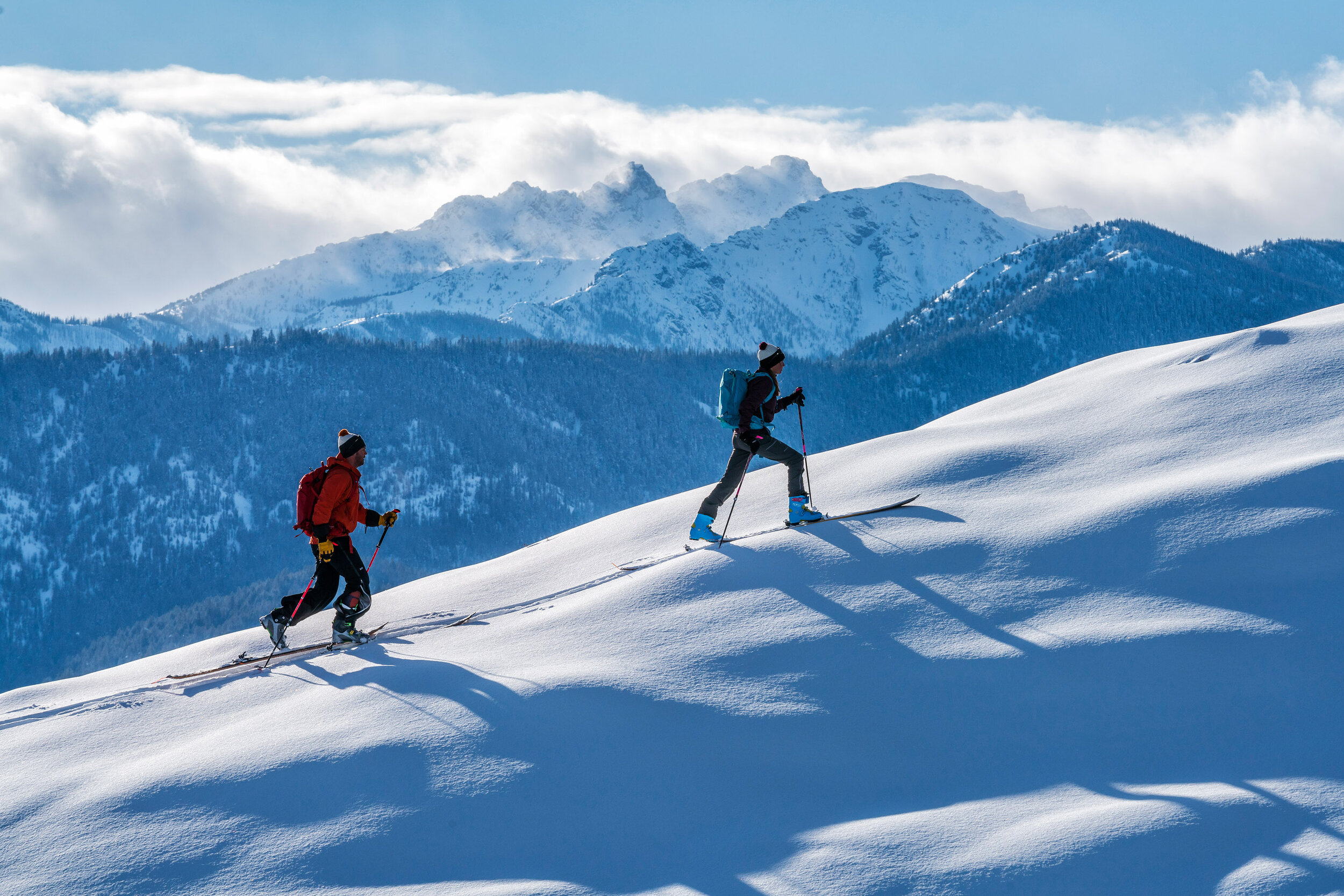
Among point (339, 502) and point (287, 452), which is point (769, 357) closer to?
point (339, 502)

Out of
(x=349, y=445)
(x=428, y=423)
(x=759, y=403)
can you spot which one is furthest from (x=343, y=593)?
(x=428, y=423)

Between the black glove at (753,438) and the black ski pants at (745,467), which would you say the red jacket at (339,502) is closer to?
the black ski pants at (745,467)

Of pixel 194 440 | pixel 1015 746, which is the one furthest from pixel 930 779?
pixel 194 440

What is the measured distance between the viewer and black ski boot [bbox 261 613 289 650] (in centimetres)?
1005

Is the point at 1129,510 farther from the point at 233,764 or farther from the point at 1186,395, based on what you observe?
the point at 233,764

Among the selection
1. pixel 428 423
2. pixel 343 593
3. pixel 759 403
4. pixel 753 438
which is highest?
pixel 428 423

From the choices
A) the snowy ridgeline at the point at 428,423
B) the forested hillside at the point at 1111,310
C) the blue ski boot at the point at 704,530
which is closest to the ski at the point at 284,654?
the blue ski boot at the point at 704,530

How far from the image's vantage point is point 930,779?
6.89 m

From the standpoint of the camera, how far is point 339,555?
990cm

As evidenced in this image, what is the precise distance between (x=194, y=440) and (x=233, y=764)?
15004cm

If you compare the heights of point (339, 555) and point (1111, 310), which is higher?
point (1111, 310)

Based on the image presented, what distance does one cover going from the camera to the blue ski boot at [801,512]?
35.6 feet

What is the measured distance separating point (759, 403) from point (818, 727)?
4131 mm

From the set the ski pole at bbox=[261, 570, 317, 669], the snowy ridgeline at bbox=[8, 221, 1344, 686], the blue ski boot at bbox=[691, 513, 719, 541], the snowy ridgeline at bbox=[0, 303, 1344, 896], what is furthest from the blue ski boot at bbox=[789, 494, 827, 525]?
the snowy ridgeline at bbox=[8, 221, 1344, 686]
